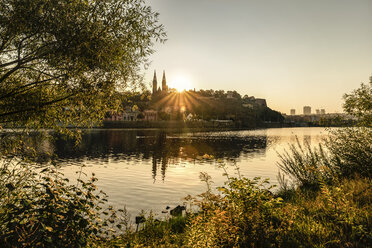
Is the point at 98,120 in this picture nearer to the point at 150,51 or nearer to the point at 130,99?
the point at 130,99

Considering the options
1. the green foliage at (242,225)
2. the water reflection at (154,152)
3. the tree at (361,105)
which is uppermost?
the tree at (361,105)

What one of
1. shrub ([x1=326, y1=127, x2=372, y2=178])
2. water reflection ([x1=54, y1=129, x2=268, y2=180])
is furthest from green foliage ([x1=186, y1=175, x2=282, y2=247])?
water reflection ([x1=54, y1=129, x2=268, y2=180])

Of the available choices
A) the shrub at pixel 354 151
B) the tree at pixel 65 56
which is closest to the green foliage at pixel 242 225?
the tree at pixel 65 56

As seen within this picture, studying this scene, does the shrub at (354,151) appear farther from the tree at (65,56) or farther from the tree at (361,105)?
the tree at (65,56)

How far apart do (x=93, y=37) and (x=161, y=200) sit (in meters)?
14.0

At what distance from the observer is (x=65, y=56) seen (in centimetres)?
904

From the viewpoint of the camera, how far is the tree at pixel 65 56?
28.9 feet

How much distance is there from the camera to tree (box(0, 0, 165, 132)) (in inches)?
346

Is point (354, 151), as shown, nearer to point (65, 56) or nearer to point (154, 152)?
point (65, 56)

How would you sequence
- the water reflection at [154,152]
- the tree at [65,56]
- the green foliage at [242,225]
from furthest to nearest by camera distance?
1. the water reflection at [154,152]
2. the tree at [65,56]
3. the green foliage at [242,225]

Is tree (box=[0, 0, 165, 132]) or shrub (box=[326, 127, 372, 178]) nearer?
tree (box=[0, 0, 165, 132])

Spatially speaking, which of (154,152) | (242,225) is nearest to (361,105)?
(242,225)

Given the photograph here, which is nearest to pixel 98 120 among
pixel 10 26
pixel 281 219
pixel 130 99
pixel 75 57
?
pixel 130 99

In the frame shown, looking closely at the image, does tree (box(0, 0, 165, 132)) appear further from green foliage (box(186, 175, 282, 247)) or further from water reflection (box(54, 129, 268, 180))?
water reflection (box(54, 129, 268, 180))
